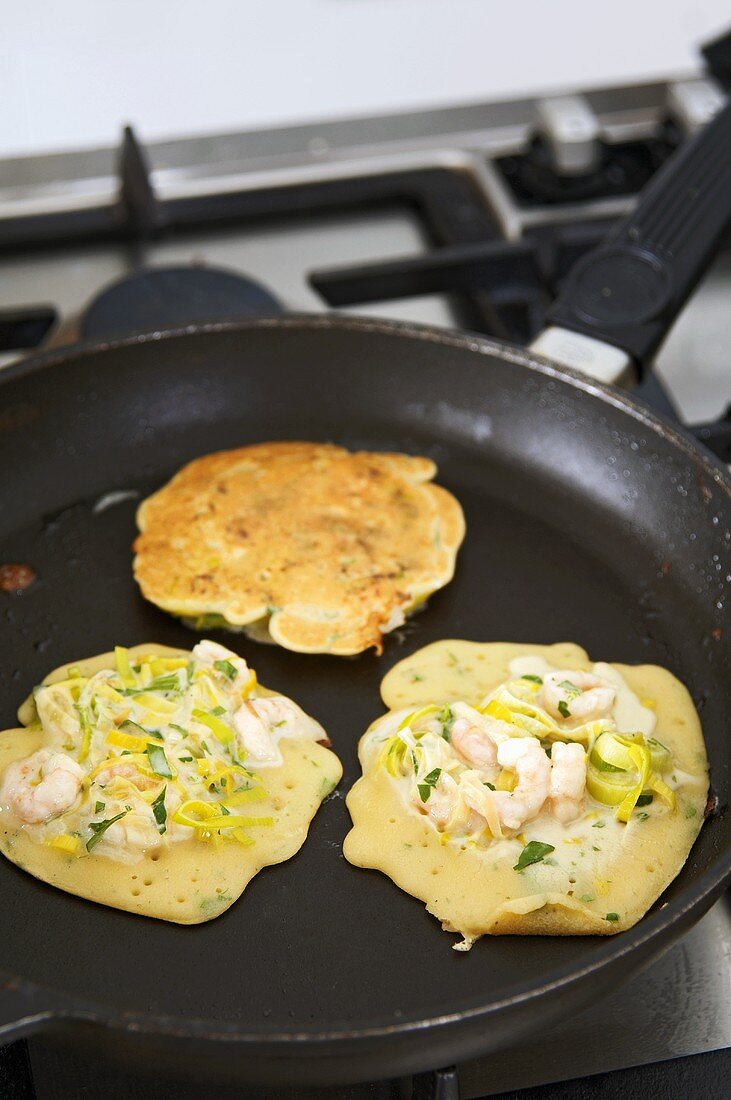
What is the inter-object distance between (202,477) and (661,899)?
985 millimetres

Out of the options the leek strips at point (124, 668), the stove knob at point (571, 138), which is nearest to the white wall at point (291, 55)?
the stove knob at point (571, 138)

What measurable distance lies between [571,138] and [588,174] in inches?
3.5

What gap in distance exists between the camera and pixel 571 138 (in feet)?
8.49

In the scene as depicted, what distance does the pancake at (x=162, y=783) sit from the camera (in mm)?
1468

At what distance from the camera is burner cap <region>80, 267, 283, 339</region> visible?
223 cm

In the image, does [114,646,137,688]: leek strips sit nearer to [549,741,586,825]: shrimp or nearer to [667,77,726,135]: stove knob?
[549,741,586,825]: shrimp

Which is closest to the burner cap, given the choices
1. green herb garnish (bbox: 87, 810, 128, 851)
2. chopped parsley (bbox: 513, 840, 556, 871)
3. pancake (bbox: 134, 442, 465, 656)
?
pancake (bbox: 134, 442, 465, 656)

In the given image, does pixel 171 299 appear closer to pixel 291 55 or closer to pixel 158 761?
pixel 158 761

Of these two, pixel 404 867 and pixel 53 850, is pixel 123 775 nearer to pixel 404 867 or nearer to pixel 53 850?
pixel 53 850

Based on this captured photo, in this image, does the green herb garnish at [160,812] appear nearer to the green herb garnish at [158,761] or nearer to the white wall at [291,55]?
the green herb garnish at [158,761]

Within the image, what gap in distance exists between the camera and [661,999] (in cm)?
146

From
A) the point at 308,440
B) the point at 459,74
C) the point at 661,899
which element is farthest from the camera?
the point at 459,74

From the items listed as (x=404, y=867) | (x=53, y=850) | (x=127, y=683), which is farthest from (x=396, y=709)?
(x=53, y=850)

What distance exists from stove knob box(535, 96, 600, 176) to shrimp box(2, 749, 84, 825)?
1.72 metres
